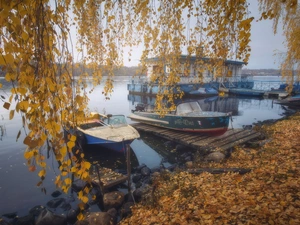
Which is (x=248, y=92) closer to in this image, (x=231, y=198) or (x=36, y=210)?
(x=231, y=198)

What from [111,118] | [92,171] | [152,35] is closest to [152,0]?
[152,35]

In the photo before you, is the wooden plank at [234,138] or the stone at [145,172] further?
the wooden plank at [234,138]

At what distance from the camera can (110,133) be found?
456 inches

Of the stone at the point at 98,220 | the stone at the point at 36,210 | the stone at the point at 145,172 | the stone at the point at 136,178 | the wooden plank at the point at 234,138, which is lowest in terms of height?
the stone at the point at 36,210

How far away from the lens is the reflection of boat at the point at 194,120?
1216 cm

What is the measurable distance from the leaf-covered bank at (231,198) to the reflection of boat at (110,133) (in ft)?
14.3

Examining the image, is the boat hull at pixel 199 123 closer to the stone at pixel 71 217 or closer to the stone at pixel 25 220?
the stone at pixel 71 217

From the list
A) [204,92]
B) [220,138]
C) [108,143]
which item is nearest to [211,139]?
[220,138]

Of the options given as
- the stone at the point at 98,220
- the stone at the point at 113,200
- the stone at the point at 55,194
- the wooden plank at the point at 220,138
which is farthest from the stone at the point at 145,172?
the stone at the point at 55,194

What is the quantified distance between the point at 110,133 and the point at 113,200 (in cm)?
499

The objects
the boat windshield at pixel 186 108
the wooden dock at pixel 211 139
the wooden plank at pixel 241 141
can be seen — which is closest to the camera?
the wooden plank at pixel 241 141

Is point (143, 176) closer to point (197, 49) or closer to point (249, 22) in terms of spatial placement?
point (197, 49)

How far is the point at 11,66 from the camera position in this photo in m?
1.51

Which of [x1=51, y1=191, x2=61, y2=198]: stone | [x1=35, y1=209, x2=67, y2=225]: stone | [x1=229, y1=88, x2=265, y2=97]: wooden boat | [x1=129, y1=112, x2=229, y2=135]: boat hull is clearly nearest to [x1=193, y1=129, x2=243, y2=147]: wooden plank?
[x1=129, y1=112, x2=229, y2=135]: boat hull
